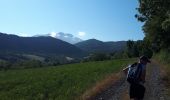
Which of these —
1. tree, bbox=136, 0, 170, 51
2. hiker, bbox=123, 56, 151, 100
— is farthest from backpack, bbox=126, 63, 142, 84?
tree, bbox=136, 0, 170, 51

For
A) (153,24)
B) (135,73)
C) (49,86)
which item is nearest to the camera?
(135,73)

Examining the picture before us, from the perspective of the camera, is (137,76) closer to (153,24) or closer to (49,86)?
(49,86)

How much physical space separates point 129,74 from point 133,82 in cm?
33

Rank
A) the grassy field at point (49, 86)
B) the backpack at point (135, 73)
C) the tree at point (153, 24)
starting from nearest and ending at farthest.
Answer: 1. the backpack at point (135, 73)
2. the grassy field at point (49, 86)
3. the tree at point (153, 24)

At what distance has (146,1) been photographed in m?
49.0

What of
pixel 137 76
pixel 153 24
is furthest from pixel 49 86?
pixel 153 24

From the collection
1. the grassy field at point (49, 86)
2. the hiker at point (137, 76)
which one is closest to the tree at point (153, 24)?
the grassy field at point (49, 86)

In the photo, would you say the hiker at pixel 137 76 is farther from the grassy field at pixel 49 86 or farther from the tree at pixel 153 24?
the tree at pixel 153 24

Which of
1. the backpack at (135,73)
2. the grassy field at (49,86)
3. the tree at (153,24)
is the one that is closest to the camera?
the backpack at (135,73)

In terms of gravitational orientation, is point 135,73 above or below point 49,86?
above

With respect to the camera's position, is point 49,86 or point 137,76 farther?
point 49,86

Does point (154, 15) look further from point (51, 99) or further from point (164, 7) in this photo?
point (51, 99)

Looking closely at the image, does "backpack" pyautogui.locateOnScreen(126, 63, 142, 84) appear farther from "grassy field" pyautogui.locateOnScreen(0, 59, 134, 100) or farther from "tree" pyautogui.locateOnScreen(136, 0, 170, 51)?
"tree" pyautogui.locateOnScreen(136, 0, 170, 51)

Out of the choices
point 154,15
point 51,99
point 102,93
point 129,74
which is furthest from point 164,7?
point 129,74
